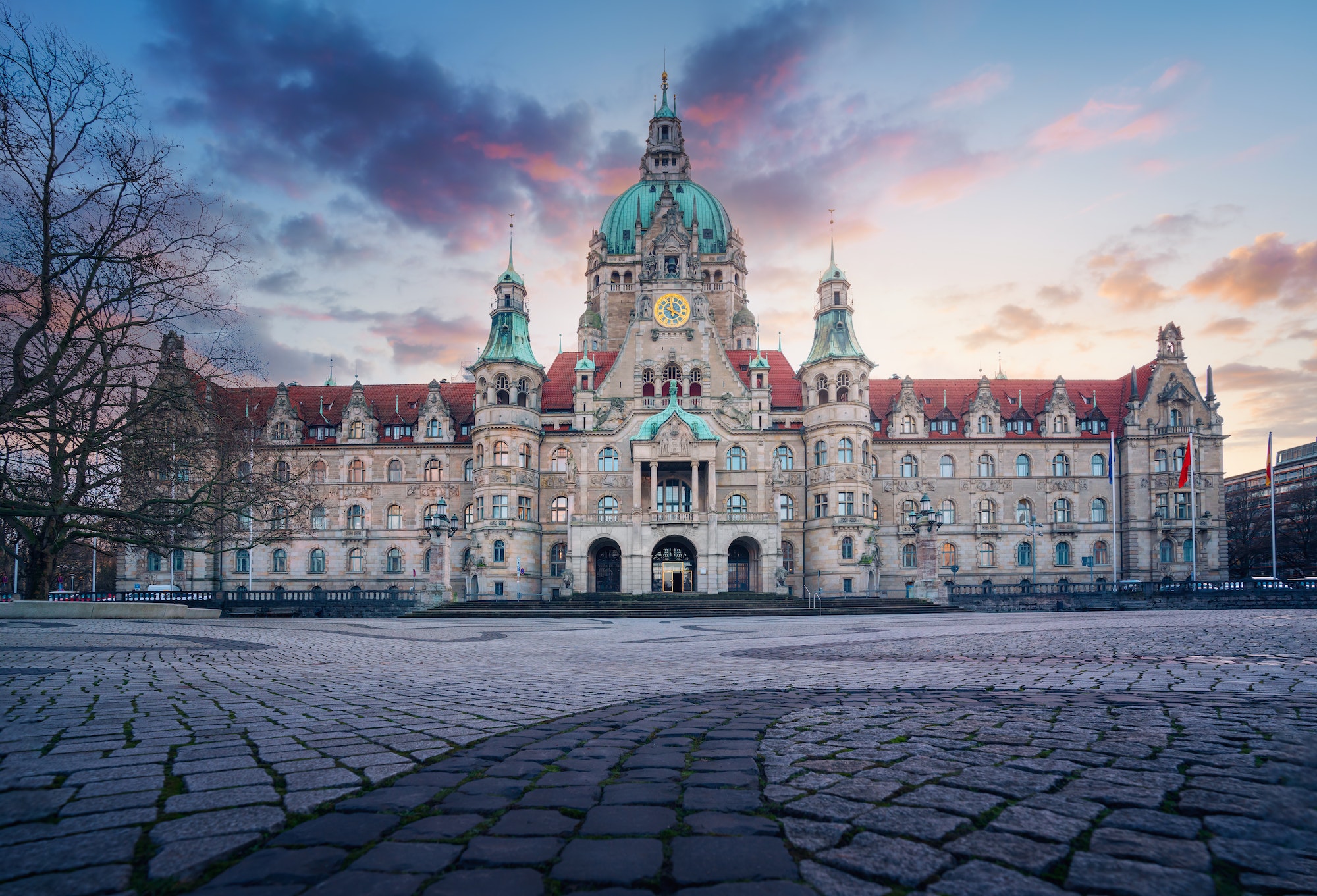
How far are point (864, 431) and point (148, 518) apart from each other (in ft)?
152

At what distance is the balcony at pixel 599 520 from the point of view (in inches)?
2095

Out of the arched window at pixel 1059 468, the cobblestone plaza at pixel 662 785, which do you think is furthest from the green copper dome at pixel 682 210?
the cobblestone plaza at pixel 662 785

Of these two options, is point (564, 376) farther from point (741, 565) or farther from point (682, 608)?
point (682, 608)

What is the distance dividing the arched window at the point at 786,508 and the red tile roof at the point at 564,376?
54.3 feet

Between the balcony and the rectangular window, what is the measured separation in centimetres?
1393

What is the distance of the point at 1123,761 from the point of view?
494 centimetres

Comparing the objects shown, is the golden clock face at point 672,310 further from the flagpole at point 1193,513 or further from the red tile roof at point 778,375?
the flagpole at point 1193,513

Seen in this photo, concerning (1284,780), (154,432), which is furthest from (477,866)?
(154,432)

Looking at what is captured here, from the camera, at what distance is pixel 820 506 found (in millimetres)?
57125

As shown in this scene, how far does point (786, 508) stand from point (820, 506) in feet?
8.82

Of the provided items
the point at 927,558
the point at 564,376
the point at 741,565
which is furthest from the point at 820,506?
the point at 564,376

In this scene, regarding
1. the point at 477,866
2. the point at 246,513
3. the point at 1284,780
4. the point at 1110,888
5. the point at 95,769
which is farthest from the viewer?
the point at 246,513

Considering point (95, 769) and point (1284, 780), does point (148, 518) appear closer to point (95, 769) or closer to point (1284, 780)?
point (95, 769)

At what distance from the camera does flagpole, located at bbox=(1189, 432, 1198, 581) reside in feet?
187
